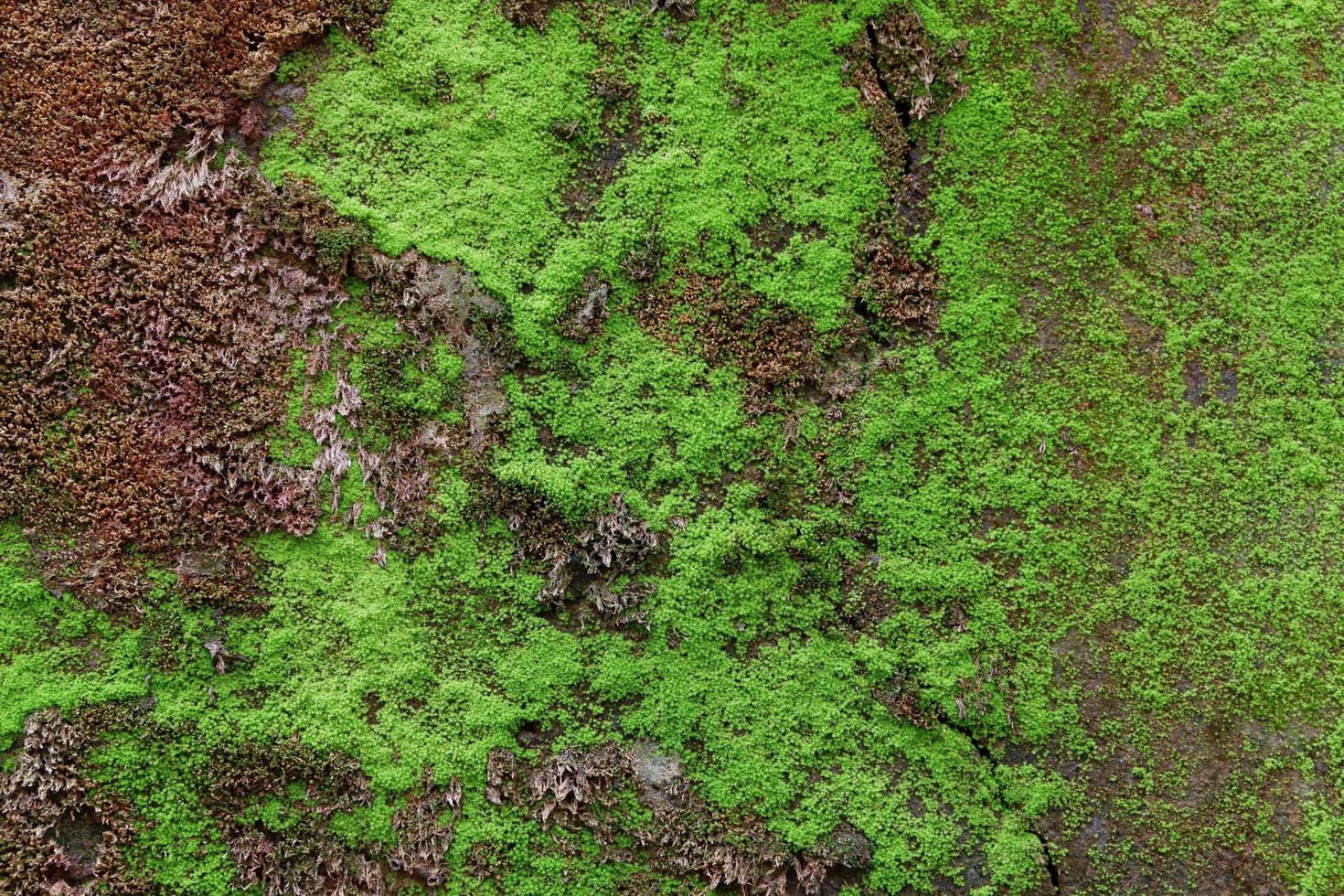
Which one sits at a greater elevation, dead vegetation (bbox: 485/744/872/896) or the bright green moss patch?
the bright green moss patch

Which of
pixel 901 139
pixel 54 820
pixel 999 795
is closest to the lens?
pixel 54 820

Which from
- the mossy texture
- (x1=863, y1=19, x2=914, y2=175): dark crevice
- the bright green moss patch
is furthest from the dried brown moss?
(x1=863, y1=19, x2=914, y2=175): dark crevice

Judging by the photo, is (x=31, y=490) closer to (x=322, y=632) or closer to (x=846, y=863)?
(x=322, y=632)

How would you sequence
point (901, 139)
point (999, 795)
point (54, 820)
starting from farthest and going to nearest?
point (901, 139)
point (999, 795)
point (54, 820)

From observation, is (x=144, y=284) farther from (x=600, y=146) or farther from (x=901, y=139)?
(x=901, y=139)

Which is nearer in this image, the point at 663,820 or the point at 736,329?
the point at 663,820

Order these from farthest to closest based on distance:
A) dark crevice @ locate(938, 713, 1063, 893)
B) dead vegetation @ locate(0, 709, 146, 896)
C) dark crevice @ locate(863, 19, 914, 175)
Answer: dark crevice @ locate(863, 19, 914, 175) < dark crevice @ locate(938, 713, 1063, 893) < dead vegetation @ locate(0, 709, 146, 896)

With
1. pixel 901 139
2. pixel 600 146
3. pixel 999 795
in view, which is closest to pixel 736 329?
pixel 600 146

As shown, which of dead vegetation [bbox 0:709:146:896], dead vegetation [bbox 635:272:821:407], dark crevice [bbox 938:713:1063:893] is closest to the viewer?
dead vegetation [bbox 0:709:146:896]

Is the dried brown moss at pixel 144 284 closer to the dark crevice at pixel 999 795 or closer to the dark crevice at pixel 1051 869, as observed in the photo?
the dark crevice at pixel 999 795

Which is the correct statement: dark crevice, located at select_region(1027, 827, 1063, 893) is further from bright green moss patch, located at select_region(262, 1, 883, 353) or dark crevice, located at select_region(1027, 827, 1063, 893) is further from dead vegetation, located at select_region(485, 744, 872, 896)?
bright green moss patch, located at select_region(262, 1, 883, 353)

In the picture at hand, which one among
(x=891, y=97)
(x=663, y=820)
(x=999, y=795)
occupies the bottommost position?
(x=663, y=820)

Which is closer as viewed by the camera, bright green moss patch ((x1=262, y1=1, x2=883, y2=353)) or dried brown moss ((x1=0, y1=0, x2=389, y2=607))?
dried brown moss ((x1=0, y1=0, x2=389, y2=607))

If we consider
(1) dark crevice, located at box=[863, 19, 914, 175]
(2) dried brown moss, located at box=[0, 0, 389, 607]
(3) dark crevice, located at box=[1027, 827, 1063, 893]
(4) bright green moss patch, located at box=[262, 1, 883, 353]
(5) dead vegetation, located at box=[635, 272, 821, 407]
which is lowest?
(3) dark crevice, located at box=[1027, 827, 1063, 893]
